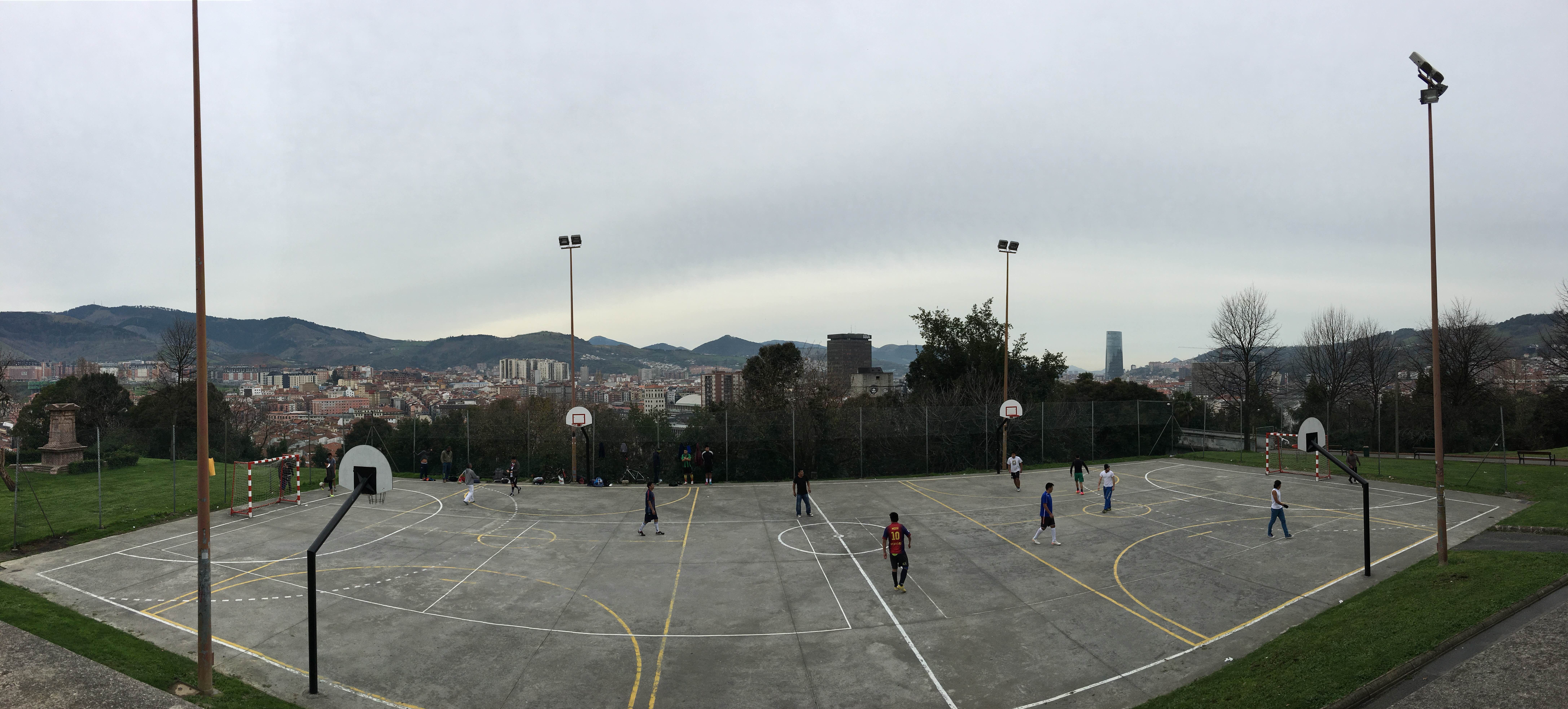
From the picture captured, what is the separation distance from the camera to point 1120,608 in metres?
13.9

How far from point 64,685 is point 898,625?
12.3 m

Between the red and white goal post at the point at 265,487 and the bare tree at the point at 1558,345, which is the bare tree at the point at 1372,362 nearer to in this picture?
the bare tree at the point at 1558,345

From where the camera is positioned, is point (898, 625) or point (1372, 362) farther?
point (1372, 362)

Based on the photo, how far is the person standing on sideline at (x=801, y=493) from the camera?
22.9 meters

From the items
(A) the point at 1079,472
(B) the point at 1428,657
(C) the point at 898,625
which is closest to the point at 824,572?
(C) the point at 898,625

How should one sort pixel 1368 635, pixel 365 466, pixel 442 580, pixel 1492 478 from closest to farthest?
1. pixel 1368 635
2. pixel 365 466
3. pixel 442 580
4. pixel 1492 478

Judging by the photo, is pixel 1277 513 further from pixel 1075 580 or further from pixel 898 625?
pixel 898 625

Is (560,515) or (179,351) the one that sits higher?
(179,351)

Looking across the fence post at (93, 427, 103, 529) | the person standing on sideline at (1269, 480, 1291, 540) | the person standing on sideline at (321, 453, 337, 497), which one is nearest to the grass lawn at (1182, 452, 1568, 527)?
the fence post at (93, 427, 103, 529)

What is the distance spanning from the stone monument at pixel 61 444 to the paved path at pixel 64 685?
2631cm

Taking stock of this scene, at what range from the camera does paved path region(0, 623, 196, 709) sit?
9.35 meters

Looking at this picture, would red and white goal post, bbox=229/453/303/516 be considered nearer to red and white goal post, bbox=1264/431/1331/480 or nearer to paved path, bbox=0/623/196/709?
paved path, bbox=0/623/196/709

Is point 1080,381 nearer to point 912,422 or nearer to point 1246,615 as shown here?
point 912,422

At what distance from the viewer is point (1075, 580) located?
51.5 feet
